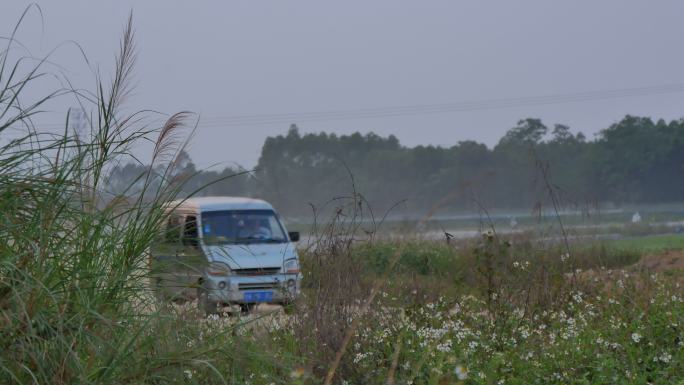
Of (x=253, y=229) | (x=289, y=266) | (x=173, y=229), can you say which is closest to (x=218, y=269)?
(x=173, y=229)

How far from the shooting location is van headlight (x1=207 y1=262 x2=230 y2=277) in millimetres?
4106

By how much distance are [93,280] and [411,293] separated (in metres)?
4.29

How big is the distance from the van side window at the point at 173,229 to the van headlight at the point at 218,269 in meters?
0.18

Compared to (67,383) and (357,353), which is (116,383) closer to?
(67,383)

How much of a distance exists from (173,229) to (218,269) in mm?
291

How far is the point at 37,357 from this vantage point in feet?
10.6

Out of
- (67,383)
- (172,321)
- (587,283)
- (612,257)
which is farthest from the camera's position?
(612,257)

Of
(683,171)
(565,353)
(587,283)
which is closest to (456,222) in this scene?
(683,171)

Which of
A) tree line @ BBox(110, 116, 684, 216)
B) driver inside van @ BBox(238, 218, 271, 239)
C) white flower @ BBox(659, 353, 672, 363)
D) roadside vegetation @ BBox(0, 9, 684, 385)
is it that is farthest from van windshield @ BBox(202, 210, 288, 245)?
tree line @ BBox(110, 116, 684, 216)

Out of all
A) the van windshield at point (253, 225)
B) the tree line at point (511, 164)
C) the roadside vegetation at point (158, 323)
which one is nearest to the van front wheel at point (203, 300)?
the roadside vegetation at point (158, 323)

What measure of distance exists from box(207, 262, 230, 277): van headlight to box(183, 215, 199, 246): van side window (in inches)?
5.0

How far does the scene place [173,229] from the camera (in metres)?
4.04

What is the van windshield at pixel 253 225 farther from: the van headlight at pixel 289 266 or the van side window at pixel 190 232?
the van side window at pixel 190 232

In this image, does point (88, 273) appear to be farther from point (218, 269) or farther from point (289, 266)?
point (289, 266)
